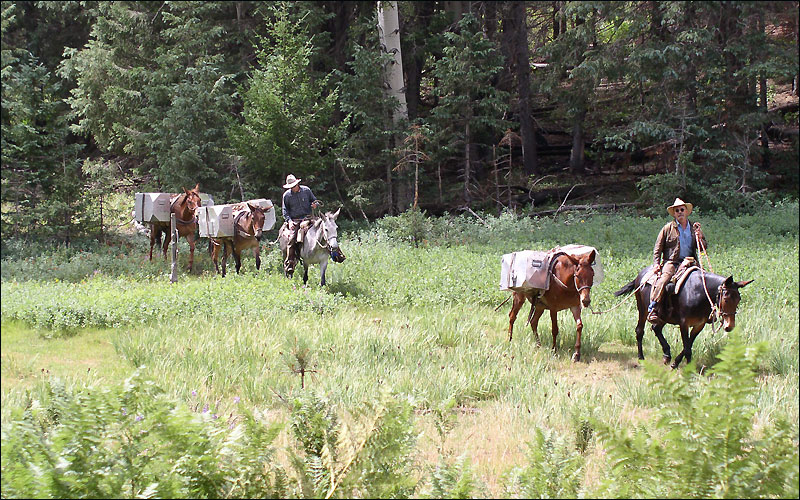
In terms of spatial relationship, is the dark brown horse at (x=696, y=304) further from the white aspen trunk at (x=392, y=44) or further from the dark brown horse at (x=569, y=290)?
the white aspen trunk at (x=392, y=44)

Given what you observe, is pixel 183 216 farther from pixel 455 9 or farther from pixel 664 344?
pixel 455 9

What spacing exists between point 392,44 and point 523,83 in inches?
184

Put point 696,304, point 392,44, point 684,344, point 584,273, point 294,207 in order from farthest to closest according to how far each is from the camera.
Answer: point 392,44 < point 294,207 < point 584,273 < point 684,344 < point 696,304

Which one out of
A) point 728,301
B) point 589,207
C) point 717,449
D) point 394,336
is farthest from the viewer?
point 589,207

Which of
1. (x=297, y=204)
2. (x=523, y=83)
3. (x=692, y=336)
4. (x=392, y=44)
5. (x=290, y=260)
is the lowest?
(x=692, y=336)

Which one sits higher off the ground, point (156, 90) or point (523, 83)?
point (523, 83)

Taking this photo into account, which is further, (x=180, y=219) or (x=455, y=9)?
(x=455, y=9)

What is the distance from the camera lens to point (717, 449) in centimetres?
312

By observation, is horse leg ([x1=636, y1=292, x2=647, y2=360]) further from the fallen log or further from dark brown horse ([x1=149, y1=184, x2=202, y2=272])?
dark brown horse ([x1=149, y1=184, x2=202, y2=272])

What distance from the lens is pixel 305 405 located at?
402 cm

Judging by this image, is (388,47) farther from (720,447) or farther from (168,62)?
(720,447)

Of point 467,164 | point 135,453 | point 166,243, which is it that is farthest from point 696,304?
point 467,164

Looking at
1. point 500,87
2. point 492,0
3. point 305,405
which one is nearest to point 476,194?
point 500,87

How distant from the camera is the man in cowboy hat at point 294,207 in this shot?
1220 centimetres
